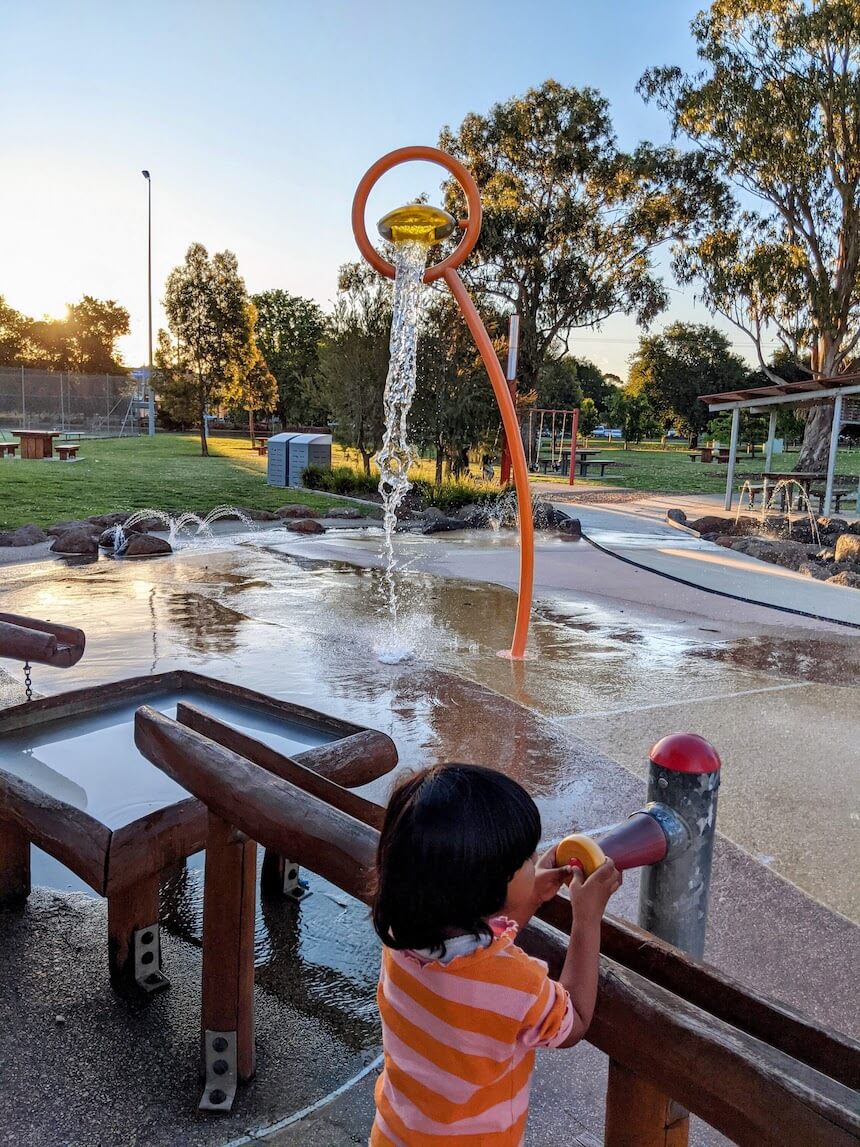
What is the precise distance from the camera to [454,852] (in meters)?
1.37

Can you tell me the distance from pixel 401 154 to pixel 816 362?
84.3 feet

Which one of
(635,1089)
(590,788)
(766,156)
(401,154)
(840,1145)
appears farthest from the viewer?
(766,156)

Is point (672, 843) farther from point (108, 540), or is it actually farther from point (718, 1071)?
point (108, 540)

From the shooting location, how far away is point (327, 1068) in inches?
91.4

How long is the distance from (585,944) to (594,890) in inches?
3.9

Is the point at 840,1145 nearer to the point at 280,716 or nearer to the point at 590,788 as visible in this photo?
the point at 280,716

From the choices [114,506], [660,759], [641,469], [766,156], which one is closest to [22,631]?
[660,759]

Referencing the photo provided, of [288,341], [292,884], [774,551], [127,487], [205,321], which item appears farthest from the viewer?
[288,341]

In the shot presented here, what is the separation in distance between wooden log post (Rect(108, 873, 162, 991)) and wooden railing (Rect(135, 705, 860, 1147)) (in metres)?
0.47

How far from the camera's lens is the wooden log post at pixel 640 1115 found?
1.46 m

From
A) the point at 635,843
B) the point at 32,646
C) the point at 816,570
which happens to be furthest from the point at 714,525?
the point at 635,843

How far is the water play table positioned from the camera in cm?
242

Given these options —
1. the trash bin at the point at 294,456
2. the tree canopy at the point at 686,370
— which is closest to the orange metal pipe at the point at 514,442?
the trash bin at the point at 294,456

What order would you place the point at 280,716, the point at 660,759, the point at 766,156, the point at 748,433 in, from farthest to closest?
the point at 748,433, the point at 766,156, the point at 280,716, the point at 660,759
